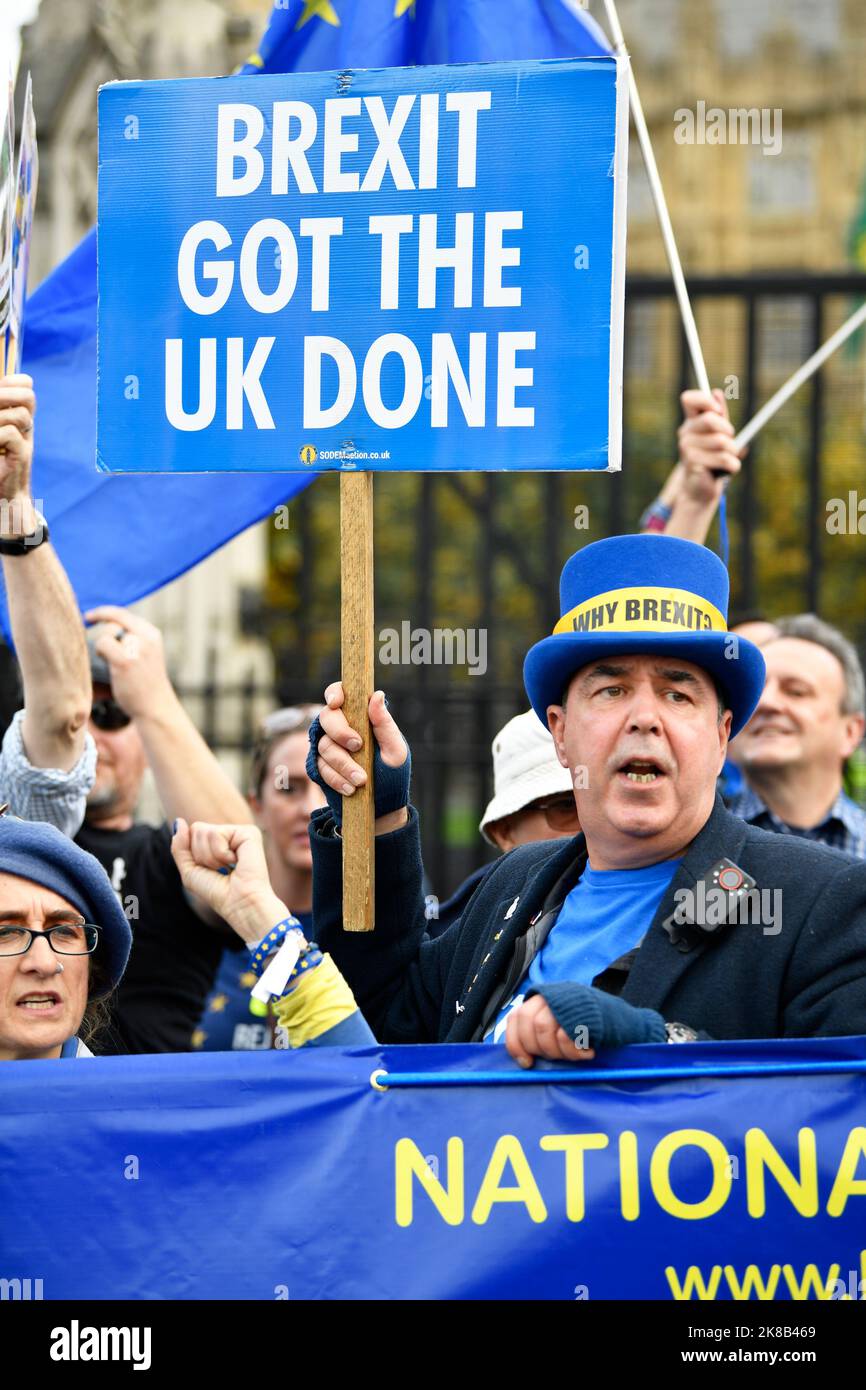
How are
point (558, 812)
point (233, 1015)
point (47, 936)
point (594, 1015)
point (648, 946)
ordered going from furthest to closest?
point (233, 1015), point (558, 812), point (47, 936), point (648, 946), point (594, 1015)

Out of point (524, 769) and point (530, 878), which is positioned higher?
point (524, 769)

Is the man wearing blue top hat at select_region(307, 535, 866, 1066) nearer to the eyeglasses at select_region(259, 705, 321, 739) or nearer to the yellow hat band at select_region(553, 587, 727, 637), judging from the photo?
the yellow hat band at select_region(553, 587, 727, 637)

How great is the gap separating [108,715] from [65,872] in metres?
1.73

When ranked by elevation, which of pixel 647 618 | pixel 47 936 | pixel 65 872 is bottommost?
pixel 47 936

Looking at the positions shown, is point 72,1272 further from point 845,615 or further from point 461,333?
point 845,615

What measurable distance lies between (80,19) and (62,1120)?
9.25 m

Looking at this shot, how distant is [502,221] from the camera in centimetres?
371

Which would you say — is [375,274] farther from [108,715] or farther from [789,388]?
[789,388]

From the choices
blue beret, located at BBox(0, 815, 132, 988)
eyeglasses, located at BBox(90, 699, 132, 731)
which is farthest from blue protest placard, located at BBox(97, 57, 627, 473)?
eyeglasses, located at BBox(90, 699, 132, 731)

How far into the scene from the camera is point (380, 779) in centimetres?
373

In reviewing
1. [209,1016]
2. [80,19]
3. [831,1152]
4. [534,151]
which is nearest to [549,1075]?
[831,1152]

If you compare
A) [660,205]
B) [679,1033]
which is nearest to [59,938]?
[679,1033]

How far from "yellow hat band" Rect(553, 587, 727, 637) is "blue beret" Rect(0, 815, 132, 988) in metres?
1.00

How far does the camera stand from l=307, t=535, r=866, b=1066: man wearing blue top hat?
3.29m
